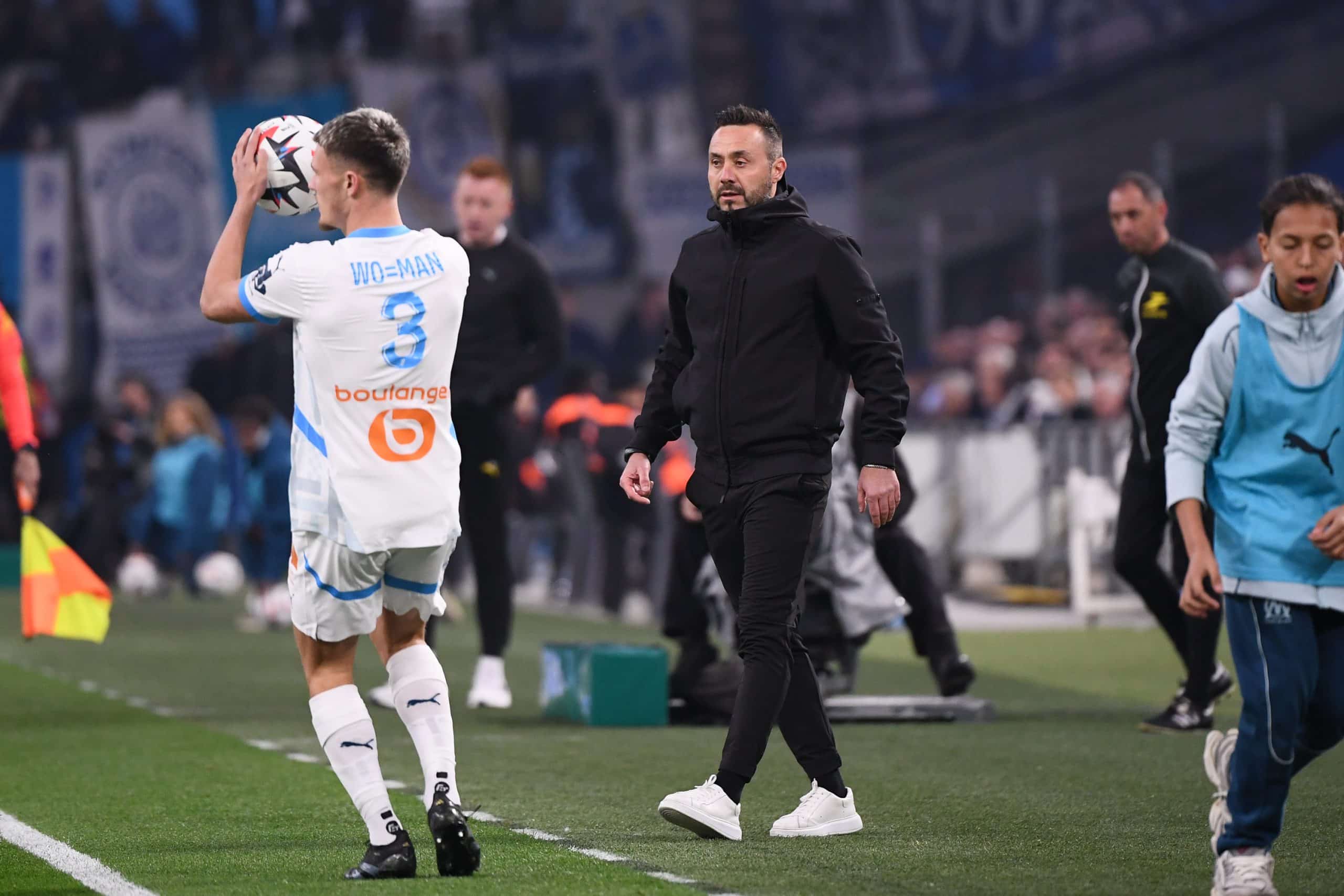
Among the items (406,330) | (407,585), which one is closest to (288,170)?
(406,330)

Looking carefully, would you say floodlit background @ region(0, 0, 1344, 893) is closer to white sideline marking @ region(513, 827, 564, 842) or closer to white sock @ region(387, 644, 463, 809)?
white sideline marking @ region(513, 827, 564, 842)

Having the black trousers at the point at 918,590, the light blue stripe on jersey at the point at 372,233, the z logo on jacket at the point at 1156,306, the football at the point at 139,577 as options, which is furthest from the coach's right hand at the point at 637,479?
the football at the point at 139,577

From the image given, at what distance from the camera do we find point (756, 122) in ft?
19.8

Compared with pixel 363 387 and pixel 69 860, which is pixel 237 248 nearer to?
pixel 363 387

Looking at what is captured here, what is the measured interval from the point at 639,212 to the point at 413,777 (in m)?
19.6

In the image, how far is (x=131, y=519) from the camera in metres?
20.8

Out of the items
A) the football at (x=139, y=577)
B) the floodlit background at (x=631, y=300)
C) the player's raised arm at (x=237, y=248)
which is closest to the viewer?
the player's raised arm at (x=237, y=248)

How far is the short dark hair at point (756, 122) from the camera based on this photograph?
19.7 ft

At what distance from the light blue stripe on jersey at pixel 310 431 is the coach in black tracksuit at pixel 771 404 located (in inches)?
38.5

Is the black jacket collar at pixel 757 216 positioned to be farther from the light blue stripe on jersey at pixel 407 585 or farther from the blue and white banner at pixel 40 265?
the blue and white banner at pixel 40 265

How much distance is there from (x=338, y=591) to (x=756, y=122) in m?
1.73

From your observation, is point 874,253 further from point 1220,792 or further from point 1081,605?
point 1220,792

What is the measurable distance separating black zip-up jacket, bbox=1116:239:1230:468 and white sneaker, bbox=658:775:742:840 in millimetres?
3059

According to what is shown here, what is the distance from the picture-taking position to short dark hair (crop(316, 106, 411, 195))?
17.3 ft
